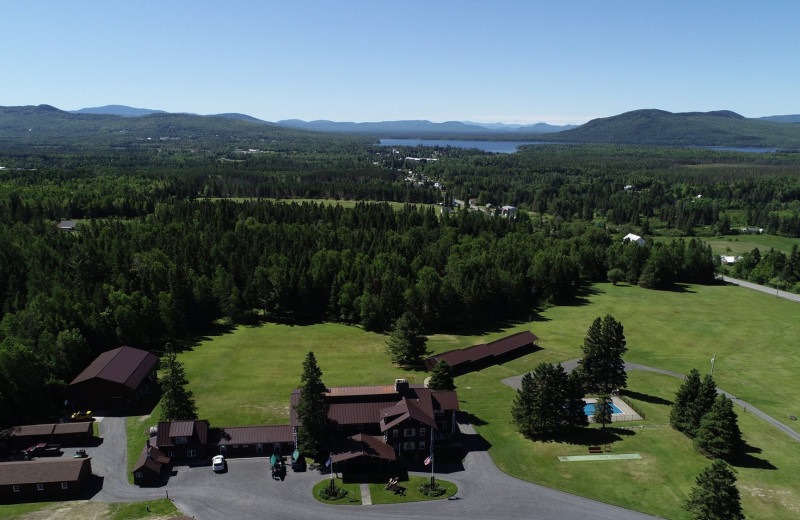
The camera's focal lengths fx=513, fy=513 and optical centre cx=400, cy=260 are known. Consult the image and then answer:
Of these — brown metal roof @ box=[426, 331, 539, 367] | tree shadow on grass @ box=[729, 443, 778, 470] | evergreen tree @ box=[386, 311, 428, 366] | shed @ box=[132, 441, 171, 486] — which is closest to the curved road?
shed @ box=[132, 441, 171, 486]

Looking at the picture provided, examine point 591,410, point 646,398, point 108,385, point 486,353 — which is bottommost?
point 591,410

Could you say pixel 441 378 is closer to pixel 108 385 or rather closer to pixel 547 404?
pixel 547 404

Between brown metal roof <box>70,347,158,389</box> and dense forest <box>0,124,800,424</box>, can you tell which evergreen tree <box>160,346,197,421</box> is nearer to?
brown metal roof <box>70,347,158,389</box>

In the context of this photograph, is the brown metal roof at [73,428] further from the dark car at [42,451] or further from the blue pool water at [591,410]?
the blue pool water at [591,410]

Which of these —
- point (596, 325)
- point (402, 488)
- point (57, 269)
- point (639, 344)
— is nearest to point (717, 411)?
point (596, 325)

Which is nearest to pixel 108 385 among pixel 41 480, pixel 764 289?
pixel 41 480

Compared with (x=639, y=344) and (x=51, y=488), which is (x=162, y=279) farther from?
(x=639, y=344)
